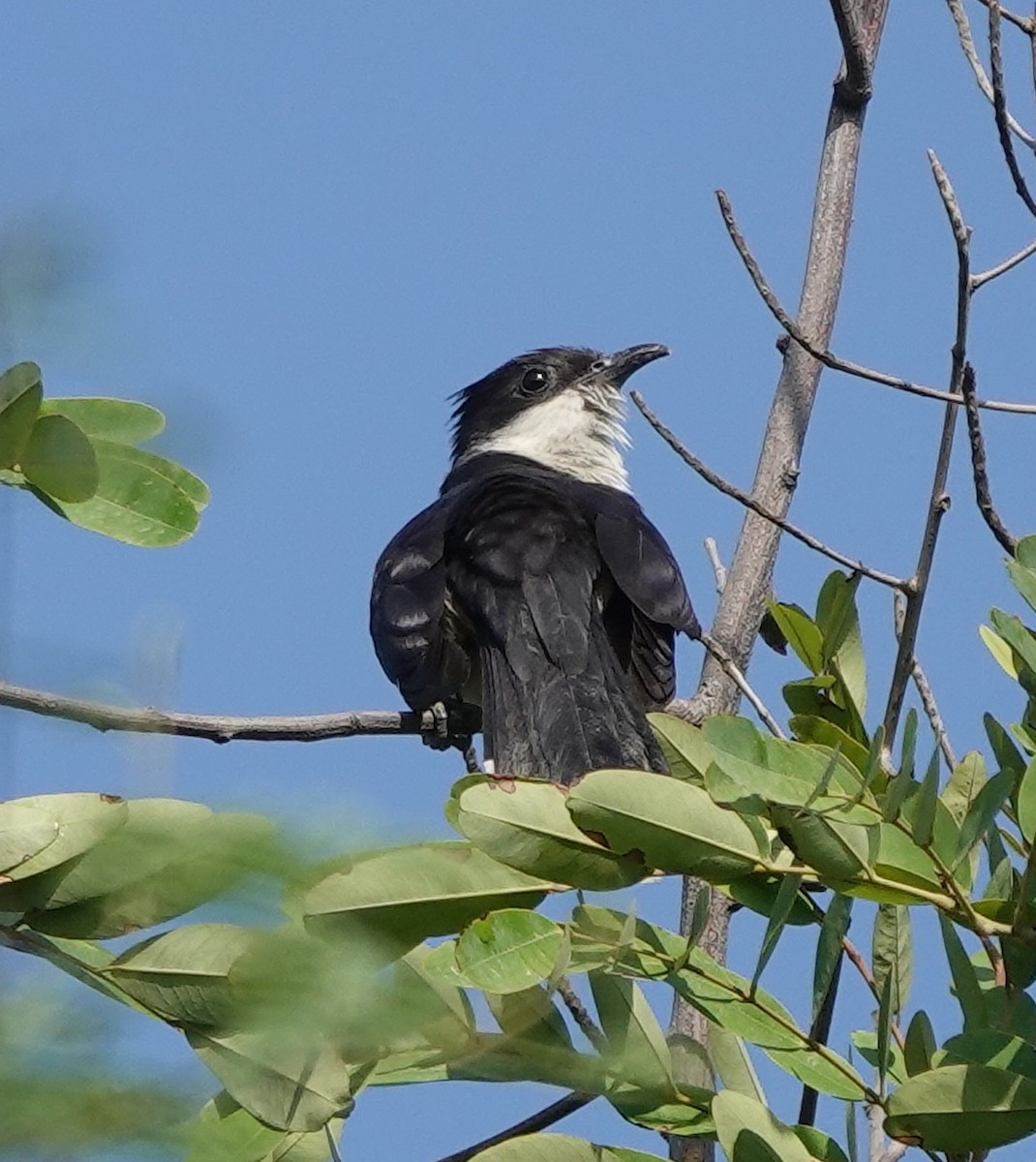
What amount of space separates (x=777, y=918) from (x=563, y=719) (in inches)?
107

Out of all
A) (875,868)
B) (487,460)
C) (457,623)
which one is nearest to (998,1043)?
(875,868)

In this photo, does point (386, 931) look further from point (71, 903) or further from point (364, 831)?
point (364, 831)

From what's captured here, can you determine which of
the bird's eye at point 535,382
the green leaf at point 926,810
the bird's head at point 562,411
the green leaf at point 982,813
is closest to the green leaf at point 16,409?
the green leaf at point 926,810

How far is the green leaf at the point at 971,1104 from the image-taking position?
200 cm

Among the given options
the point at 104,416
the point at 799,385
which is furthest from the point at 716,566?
the point at 104,416

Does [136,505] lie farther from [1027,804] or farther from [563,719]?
[563,719]

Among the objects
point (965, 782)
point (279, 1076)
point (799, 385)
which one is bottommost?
point (279, 1076)

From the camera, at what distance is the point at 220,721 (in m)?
3.88

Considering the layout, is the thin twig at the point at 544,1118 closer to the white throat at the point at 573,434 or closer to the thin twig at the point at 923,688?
the thin twig at the point at 923,688

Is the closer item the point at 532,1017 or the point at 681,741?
the point at 532,1017

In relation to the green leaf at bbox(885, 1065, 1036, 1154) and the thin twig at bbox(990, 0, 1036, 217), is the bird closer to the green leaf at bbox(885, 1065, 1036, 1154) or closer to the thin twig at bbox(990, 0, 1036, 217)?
the thin twig at bbox(990, 0, 1036, 217)

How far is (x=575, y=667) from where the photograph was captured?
197 inches

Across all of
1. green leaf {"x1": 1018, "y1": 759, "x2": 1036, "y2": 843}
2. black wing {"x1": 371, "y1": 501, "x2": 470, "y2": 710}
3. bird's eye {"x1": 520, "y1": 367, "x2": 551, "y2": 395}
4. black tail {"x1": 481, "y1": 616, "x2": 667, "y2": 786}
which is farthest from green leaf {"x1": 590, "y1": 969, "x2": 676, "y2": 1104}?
bird's eye {"x1": 520, "y1": 367, "x2": 551, "y2": 395}

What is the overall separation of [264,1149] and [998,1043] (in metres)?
0.85
